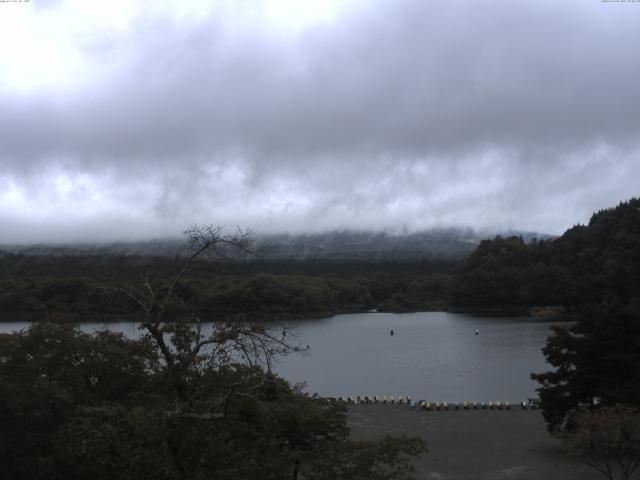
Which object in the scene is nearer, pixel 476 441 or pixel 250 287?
pixel 476 441

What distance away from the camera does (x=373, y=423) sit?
3153cm

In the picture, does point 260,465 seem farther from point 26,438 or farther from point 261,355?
point 26,438

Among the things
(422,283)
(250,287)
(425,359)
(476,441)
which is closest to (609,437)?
(476,441)

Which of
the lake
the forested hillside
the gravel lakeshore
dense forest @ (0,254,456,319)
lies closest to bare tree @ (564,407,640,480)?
the gravel lakeshore

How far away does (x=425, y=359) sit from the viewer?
59.2 meters

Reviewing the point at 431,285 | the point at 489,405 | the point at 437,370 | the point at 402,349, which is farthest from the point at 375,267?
the point at 489,405

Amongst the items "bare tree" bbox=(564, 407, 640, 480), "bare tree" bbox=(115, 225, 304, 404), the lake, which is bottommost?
the lake

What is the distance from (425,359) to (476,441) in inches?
1278

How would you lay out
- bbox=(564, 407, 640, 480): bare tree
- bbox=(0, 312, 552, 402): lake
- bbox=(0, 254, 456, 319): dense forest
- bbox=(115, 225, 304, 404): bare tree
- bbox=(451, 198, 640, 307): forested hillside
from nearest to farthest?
bbox=(115, 225, 304, 404): bare tree → bbox=(564, 407, 640, 480): bare tree → bbox=(0, 312, 552, 402): lake → bbox=(0, 254, 456, 319): dense forest → bbox=(451, 198, 640, 307): forested hillside

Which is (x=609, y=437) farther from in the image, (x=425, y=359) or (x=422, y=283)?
(x=422, y=283)

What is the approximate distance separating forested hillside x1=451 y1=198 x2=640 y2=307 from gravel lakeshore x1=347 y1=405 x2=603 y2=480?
225 ft

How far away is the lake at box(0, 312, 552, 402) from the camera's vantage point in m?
44.8

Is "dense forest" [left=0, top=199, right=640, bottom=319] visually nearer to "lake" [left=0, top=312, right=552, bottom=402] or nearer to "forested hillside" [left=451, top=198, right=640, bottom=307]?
"forested hillside" [left=451, top=198, right=640, bottom=307]

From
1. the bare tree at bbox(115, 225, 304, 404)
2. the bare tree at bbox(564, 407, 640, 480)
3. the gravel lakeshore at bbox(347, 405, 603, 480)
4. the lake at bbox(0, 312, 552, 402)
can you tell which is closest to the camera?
the bare tree at bbox(115, 225, 304, 404)
